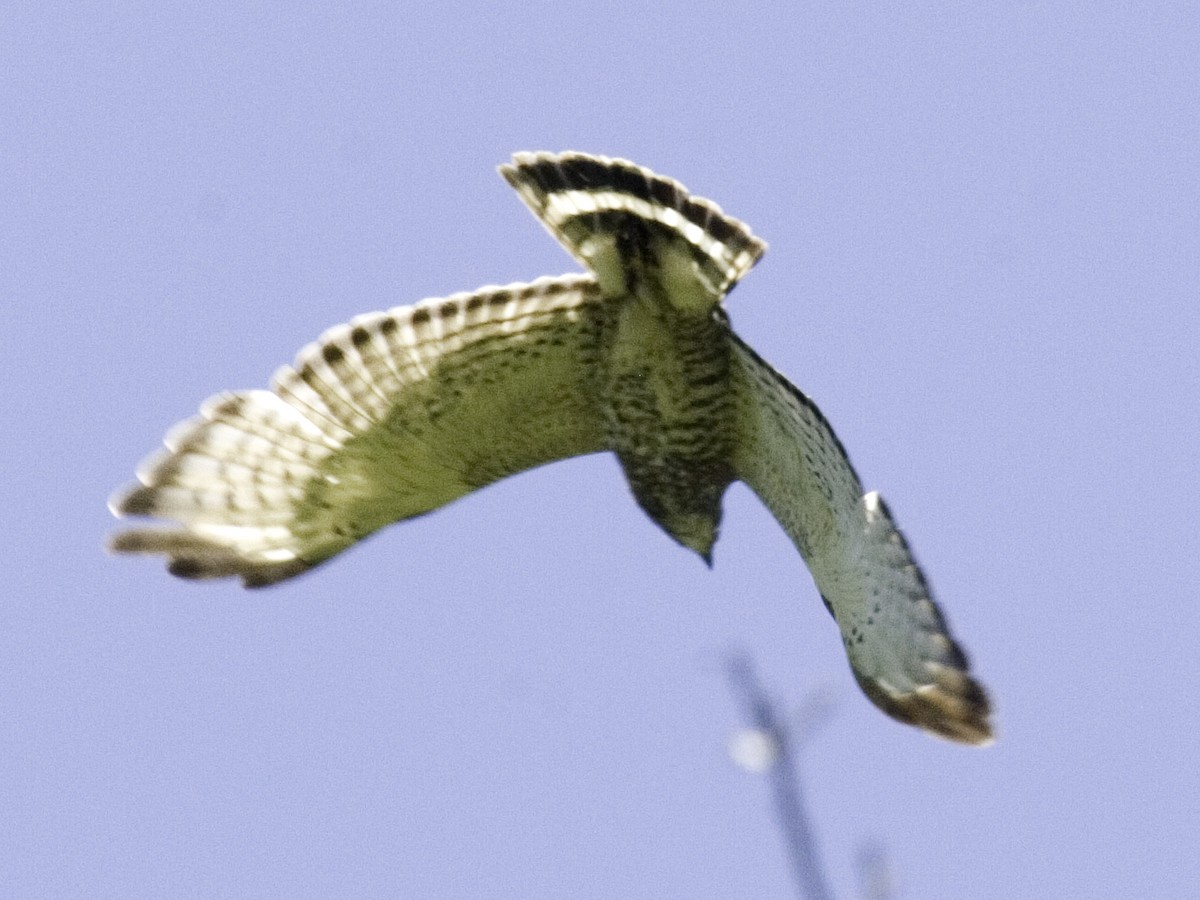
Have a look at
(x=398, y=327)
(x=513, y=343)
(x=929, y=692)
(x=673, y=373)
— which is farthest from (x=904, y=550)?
(x=398, y=327)

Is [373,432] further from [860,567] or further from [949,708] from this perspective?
[949,708]

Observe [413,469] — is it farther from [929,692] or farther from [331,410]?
[929,692]

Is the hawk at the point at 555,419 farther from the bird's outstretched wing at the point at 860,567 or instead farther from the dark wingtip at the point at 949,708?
the dark wingtip at the point at 949,708

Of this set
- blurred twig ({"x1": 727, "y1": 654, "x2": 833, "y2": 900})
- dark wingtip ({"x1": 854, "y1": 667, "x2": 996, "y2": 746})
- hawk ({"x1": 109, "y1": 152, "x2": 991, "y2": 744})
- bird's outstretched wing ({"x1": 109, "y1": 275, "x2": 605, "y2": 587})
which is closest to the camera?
blurred twig ({"x1": 727, "y1": 654, "x2": 833, "y2": 900})

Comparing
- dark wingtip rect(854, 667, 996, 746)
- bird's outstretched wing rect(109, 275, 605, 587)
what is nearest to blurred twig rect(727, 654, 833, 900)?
dark wingtip rect(854, 667, 996, 746)

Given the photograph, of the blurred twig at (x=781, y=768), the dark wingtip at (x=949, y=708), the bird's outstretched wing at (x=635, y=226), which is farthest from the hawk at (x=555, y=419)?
the blurred twig at (x=781, y=768)

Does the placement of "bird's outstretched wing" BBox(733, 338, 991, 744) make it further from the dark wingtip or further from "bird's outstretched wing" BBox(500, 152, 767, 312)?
"bird's outstretched wing" BBox(500, 152, 767, 312)

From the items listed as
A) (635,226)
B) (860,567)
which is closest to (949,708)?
(860,567)
